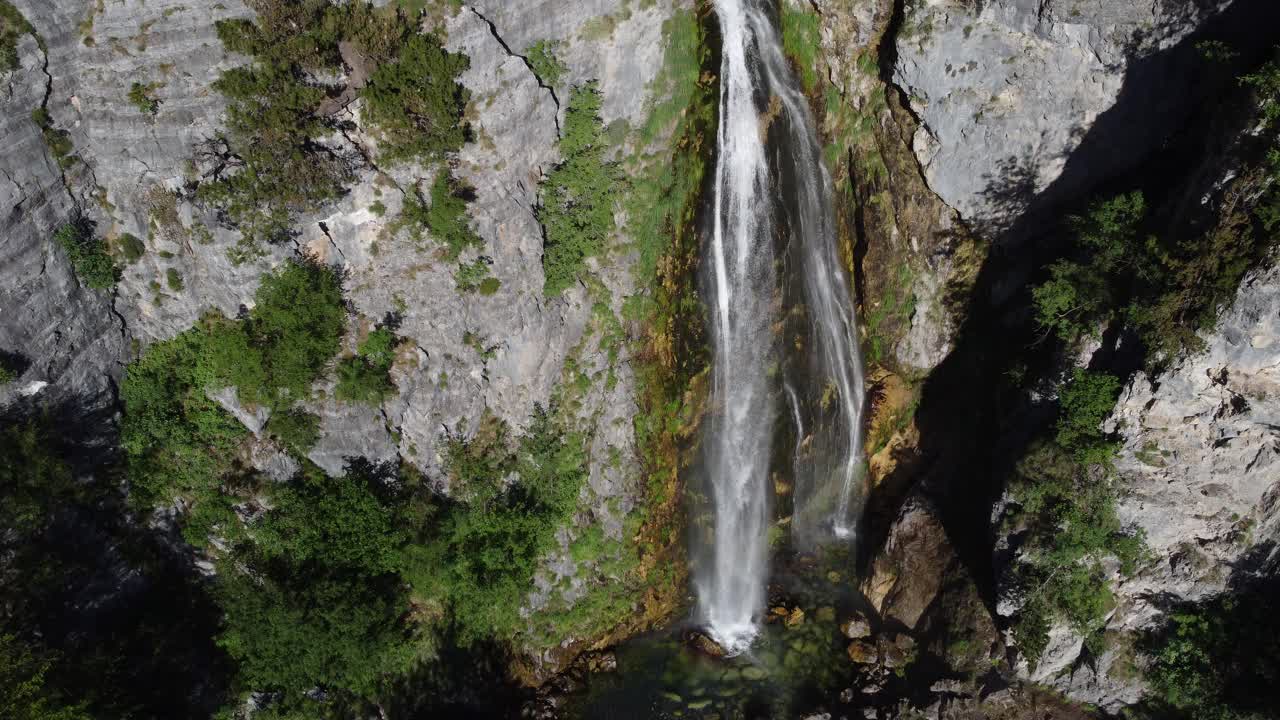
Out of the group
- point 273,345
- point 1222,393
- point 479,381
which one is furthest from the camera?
point 479,381

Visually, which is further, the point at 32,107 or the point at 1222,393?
the point at 32,107

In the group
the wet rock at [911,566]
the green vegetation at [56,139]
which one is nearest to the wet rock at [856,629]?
the wet rock at [911,566]

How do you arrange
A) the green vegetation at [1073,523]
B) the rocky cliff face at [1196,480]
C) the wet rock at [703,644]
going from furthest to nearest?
the wet rock at [703,644], the green vegetation at [1073,523], the rocky cliff face at [1196,480]

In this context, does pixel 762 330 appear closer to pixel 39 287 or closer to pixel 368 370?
pixel 368 370

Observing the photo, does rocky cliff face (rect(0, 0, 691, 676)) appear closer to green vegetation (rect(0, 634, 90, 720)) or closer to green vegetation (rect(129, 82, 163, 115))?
green vegetation (rect(129, 82, 163, 115))

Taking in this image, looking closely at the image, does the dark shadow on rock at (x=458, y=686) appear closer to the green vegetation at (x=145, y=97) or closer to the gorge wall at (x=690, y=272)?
the gorge wall at (x=690, y=272)

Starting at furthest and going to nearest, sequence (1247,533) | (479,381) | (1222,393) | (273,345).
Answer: (479,381) → (273,345) → (1247,533) → (1222,393)

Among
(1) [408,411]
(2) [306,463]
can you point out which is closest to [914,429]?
(1) [408,411]

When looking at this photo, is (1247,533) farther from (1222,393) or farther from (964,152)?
(964,152)
